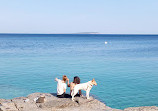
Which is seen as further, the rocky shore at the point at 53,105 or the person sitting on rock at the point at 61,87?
the person sitting on rock at the point at 61,87

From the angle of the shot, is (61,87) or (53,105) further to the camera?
(61,87)

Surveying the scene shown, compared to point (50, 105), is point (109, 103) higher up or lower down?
lower down

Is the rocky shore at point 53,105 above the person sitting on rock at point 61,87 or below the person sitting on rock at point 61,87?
below

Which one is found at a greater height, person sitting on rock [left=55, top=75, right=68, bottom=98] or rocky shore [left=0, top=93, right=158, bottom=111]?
person sitting on rock [left=55, top=75, right=68, bottom=98]

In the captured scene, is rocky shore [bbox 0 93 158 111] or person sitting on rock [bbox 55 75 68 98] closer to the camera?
rocky shore [bbox 0 93 158 111]

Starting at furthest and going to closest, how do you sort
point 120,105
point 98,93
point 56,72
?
point 56,72
point 98,93
point 120,105

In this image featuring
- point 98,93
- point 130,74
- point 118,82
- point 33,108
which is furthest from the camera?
point 130,74

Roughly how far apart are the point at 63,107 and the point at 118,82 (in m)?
11.4

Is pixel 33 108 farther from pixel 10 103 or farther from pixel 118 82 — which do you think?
pixel 118 82

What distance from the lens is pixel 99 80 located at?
24.3 meters

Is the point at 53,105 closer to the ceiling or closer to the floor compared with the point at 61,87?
closer to the floor

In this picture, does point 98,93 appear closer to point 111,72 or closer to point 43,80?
point 43,80

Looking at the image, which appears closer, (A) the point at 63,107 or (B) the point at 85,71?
(A) the point at 63,107

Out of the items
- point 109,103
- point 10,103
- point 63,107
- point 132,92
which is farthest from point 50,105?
point 132,92
